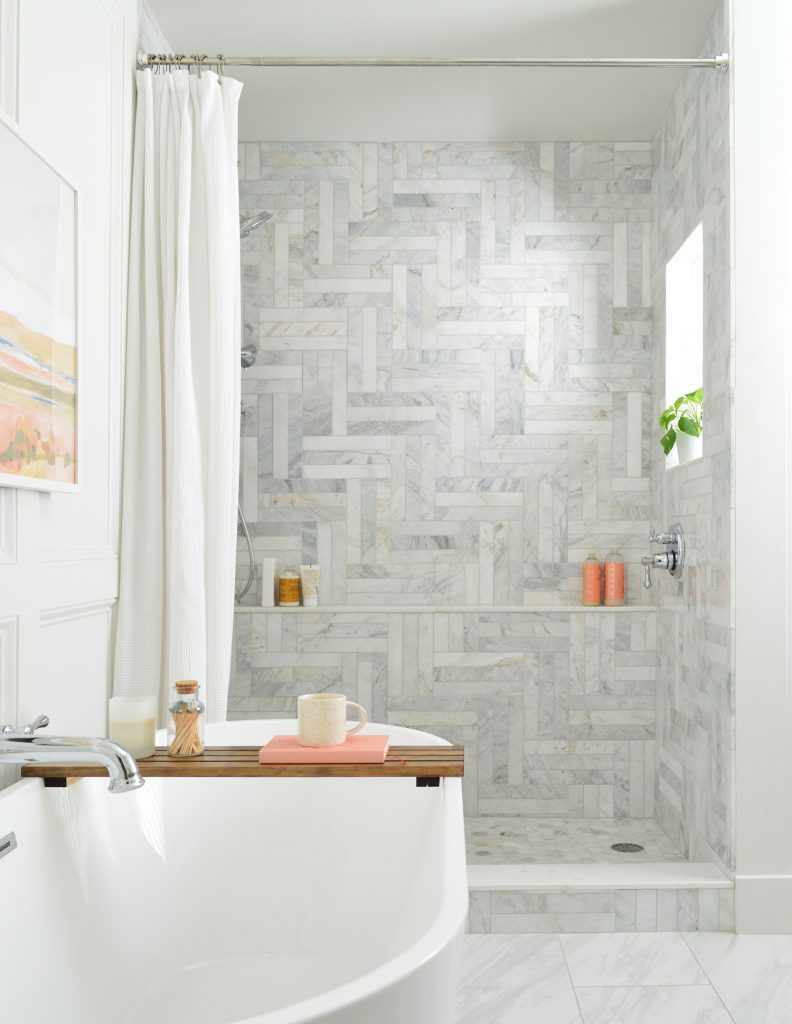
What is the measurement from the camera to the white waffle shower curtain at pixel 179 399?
252 cm

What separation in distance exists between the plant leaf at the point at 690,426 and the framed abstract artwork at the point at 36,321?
2.08m

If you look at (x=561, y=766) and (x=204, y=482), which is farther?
(x=561, y=766)

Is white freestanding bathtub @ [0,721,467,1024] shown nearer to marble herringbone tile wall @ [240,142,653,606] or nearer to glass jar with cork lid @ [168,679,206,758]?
glass jar with cork lid @ [168,679,206,758]

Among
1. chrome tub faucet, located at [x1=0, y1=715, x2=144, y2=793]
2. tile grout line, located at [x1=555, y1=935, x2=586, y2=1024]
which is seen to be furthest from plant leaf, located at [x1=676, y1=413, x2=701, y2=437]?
chrome tub faucet, located at [x1=0, y1=715, x2=144, y2=793]

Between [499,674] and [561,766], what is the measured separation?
0.43 meters

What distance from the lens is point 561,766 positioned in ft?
11.6

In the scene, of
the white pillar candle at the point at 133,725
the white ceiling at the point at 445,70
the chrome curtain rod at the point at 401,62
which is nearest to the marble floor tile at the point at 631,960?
the white pillar candle at the point at 133,725

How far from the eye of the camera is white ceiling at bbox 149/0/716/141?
2883mm

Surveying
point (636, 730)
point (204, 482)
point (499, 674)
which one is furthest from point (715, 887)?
point (204, 482)

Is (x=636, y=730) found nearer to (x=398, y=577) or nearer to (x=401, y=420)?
(x=398, y=577)

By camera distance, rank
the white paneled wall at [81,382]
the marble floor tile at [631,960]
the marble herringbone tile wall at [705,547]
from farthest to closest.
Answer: the marble herringbone tile wall at [705,547]
the marble floor tile at [631,960]
the white paneled wall at [81,382]

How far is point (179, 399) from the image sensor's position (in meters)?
2.52

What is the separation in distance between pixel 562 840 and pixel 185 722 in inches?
68.2

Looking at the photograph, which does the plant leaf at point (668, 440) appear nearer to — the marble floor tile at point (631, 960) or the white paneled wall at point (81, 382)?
→ the marble floor tile at point (631, 960)
